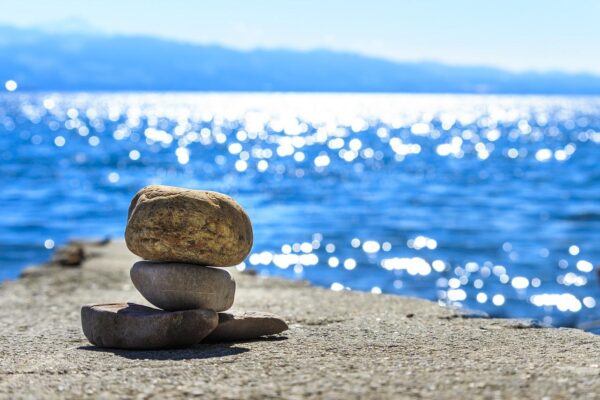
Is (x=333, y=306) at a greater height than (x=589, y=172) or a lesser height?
lesser

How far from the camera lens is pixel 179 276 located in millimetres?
8445

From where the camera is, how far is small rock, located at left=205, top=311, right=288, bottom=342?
8.57 metres

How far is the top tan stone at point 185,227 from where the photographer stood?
27.4 ft

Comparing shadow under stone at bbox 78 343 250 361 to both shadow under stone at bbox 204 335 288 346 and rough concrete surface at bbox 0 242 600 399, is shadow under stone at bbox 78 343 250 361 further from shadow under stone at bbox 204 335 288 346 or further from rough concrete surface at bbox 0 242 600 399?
shadow under stone at bbox 204 335 288 346

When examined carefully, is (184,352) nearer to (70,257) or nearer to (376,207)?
(70,257)

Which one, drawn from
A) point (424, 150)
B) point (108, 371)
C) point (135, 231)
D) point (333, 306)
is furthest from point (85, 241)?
point (424, 150)

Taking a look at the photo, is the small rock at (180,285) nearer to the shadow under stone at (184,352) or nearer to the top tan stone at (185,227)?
the top tan stone at (185,227)

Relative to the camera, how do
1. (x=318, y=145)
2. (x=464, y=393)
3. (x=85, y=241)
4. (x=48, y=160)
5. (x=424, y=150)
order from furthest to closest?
(x=318, y=145) → (x=424, y=150) → (x=48, y=160) → (x=85, y=241) → (x=464, y=393)

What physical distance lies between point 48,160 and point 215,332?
151ft

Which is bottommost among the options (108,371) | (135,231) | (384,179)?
(108,371)

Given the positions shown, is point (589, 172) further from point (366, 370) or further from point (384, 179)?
point (366, 370)

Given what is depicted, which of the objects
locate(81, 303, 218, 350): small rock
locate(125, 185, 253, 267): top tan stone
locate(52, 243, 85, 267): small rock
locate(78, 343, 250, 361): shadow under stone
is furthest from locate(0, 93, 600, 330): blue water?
locate(81, 303, 218, 350): small rock

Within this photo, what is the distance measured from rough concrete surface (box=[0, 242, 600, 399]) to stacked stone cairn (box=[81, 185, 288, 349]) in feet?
0.64

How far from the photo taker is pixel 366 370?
6.87 meters
